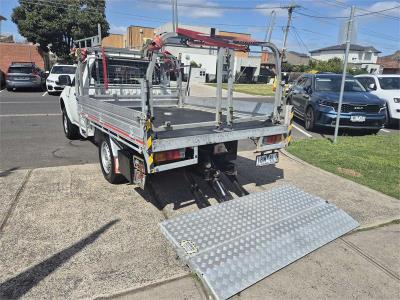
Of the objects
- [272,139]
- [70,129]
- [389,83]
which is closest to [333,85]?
[389,83]

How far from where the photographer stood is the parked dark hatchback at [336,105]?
943 cm

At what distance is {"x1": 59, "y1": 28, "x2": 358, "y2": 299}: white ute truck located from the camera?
3.13m

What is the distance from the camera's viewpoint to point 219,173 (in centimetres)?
430

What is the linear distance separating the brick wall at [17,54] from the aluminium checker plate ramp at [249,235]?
97.1 feet

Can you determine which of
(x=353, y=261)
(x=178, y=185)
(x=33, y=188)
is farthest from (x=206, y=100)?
(x=353, y=261)

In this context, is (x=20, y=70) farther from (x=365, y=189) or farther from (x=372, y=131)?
(x=365, y=189)

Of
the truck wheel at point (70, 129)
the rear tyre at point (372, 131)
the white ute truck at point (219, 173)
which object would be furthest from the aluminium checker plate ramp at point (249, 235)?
the rear tyre at point (372, 131)

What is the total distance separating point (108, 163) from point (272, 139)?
257 cm

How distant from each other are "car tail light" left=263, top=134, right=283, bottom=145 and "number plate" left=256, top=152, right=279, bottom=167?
18 centimetres

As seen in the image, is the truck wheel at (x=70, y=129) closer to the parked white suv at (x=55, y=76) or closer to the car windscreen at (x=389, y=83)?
the car windscreen at (x=389, y=83)

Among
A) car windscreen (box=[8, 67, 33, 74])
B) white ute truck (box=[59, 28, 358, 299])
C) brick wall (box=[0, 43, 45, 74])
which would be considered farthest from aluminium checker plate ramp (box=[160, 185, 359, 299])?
brick wall (box=[0, 43, 45, 74])

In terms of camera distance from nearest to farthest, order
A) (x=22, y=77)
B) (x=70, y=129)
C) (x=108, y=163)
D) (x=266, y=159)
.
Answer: (x=266, y=159) < (x=108, y=163) < (x=70, y=129) < (x=22, y=77)

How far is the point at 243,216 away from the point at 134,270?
4.63 ft

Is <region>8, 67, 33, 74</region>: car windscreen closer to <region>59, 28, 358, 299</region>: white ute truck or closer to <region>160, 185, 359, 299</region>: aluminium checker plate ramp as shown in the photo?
<region>59, 28, 358, 299</region>: white ute truck
